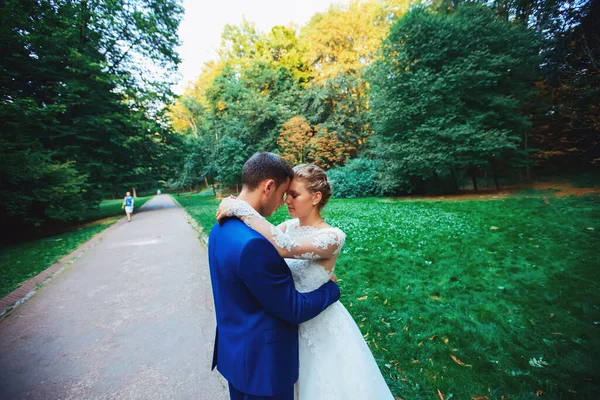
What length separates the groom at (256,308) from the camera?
4.09 feet

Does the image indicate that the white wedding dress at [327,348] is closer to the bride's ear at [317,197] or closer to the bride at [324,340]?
the bride at [324,340]

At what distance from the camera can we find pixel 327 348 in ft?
5.53

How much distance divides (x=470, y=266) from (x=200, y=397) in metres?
5.42

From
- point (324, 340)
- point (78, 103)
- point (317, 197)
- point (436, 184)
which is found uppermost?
point (78, 103)

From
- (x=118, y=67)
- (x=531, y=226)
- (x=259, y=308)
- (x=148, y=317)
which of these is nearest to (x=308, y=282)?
(x=259, y=308)

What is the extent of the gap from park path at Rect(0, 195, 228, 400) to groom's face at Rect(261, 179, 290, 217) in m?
2.25

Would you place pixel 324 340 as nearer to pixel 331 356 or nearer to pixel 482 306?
pixel 331 356

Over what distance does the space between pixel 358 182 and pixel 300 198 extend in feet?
61.7

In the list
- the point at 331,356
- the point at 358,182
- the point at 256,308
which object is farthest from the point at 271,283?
the point at 358,182

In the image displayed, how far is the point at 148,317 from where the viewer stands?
14.0 ft

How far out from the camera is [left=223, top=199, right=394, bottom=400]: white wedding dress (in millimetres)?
1612

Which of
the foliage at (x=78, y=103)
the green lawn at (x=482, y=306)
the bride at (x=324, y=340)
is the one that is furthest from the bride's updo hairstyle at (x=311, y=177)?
the foliage at (x=78, y=103)

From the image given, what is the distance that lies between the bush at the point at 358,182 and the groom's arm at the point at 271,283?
1860 cm

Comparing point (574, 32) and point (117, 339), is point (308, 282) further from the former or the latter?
point (574, 32)
